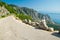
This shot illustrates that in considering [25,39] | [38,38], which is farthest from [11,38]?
[38,38]

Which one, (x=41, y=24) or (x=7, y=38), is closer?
(x=7, y=38)

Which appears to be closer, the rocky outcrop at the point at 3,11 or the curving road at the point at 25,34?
the curving road at the point at 25,34

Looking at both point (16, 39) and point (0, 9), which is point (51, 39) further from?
point (0, 9)

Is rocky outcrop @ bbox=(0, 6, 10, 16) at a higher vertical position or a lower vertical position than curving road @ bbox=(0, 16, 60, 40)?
lower

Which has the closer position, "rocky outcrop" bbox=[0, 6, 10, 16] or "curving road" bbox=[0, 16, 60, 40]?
"curving road" bbox=[0, 16, 60, 40]

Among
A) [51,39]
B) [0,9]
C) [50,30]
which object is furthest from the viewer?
[0,9]

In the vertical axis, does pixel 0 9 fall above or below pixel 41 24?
below

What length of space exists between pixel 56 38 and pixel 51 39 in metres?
0.52

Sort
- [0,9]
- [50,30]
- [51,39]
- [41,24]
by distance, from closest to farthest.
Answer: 1. [51,39]
2. [50,30]
3. [41,24]
4. [0,9]

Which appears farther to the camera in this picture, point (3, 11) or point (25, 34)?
point (3, 11)

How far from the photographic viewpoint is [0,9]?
332 feet

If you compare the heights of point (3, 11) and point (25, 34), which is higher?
point (25, 34)

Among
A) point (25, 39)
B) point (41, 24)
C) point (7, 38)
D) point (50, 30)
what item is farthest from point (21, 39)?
point (41, 24)

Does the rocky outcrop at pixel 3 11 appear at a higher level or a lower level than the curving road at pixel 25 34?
lower
